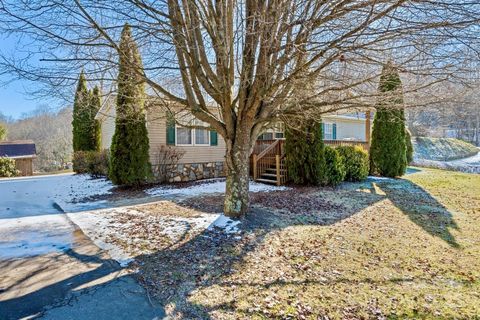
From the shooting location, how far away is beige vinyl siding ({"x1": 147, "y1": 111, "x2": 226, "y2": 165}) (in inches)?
443

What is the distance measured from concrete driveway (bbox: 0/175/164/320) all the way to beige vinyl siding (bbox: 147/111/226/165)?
220 inches

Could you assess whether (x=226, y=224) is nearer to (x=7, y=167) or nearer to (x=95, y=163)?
(x=95, y=163)

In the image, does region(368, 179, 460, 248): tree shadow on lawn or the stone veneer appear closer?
region(368, 179, 460, 248): tree shadow on lawn

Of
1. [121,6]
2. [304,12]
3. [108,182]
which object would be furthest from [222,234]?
[108,182]

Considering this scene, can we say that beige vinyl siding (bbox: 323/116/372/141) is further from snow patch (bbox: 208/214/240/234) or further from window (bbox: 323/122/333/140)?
snow patch (bbox: 208/214/240/234)

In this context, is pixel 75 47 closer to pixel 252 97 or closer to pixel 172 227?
pixel 252 97

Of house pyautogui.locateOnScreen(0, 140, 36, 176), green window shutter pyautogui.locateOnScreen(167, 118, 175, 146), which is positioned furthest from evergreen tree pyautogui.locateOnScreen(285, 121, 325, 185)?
house pyautogui.locateOnScreen(0, 140, 36, 176)

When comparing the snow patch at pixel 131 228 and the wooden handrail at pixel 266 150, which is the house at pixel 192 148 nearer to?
the wooden handrail at pixel 266 150

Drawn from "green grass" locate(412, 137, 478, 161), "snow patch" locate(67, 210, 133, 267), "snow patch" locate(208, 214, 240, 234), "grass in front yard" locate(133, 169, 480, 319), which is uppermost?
"green grass" locate(412, 137, 478, 161)

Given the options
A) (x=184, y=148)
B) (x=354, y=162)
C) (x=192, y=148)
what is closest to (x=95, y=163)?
(x=184, y=148)

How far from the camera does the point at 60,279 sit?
3.38 m

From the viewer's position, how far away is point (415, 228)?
591 centimetres

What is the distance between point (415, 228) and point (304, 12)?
4.79 m

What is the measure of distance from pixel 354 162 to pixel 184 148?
687 cm
